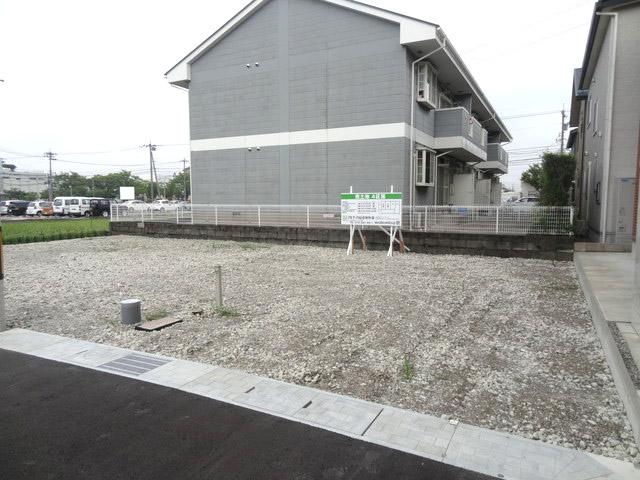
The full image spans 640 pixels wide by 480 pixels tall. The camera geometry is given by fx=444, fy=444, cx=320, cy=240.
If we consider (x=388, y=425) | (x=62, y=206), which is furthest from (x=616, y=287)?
(x=62, y=206)

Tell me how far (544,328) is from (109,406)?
4.94 meters

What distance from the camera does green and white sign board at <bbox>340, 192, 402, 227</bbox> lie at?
12305mm

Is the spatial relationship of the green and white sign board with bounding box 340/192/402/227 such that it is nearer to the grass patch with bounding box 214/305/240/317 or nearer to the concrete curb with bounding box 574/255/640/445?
the concrete curb with bounding box 574/255/640/445

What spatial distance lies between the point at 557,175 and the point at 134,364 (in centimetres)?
1276

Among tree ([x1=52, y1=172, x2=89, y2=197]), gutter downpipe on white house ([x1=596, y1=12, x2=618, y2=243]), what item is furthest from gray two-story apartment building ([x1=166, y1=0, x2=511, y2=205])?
tree ([x1=52, y1=172, x2=89, y2=197])

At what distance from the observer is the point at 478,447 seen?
2967mm

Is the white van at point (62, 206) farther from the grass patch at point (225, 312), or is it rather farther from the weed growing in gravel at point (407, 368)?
the weed growing in gravel at point (407, 368)

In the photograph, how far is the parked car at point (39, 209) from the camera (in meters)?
35.7

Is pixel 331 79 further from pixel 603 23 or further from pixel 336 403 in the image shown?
pixel 336 403

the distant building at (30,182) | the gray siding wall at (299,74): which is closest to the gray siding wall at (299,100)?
the gray siding wall at (299,74)

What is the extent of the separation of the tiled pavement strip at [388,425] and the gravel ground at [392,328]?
0.20m

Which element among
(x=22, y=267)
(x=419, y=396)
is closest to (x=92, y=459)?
(x=419, y=396)

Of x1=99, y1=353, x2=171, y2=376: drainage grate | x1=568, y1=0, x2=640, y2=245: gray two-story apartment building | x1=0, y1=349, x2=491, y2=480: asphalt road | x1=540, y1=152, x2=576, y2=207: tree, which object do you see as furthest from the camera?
x1=540, y1=152, x2=576, y2=207: tree

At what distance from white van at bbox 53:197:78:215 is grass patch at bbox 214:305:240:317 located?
33.4 metres
